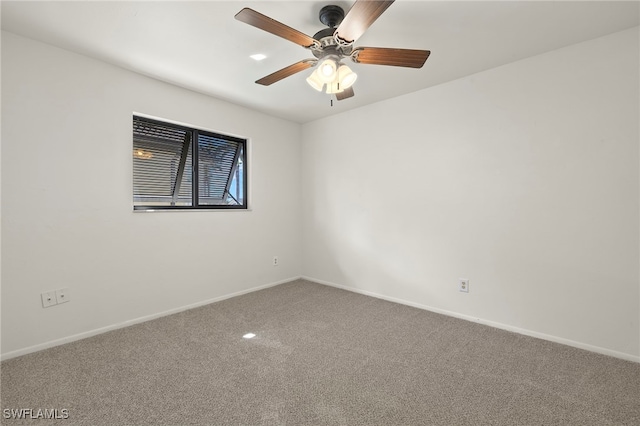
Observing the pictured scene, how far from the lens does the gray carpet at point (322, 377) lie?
1.55m

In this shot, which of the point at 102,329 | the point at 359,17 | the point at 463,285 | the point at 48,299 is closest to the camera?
the point at 359,17

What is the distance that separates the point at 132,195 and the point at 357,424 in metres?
2.57

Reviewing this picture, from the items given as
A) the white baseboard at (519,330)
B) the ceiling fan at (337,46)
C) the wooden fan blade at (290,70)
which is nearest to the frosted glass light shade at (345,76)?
the ceiling fan at (337,46)

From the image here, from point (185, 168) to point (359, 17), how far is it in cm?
245

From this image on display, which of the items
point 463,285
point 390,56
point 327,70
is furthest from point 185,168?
point 463,285

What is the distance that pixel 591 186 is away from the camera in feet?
7.26

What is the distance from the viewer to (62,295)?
2309 mm

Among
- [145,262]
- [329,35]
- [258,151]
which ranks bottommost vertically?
[145,262]

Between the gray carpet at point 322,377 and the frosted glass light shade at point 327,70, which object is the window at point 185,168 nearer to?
the gray carpet at point 322,377

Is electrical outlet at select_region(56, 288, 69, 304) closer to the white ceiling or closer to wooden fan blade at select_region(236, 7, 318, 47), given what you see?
the white ceiling

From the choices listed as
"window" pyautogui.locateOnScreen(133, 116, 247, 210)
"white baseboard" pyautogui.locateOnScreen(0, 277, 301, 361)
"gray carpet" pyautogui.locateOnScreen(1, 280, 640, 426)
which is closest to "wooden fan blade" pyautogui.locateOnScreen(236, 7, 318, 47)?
"window" pyautogui.locateOnScreen(133, 116, 247, 210)

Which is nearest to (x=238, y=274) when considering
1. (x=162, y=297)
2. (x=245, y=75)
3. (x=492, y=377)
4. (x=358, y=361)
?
(x=162, y=297)

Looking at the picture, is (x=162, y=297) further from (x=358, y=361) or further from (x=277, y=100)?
(x=277, y=100)

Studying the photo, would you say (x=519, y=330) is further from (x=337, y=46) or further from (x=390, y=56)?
(x=337, y=46)
